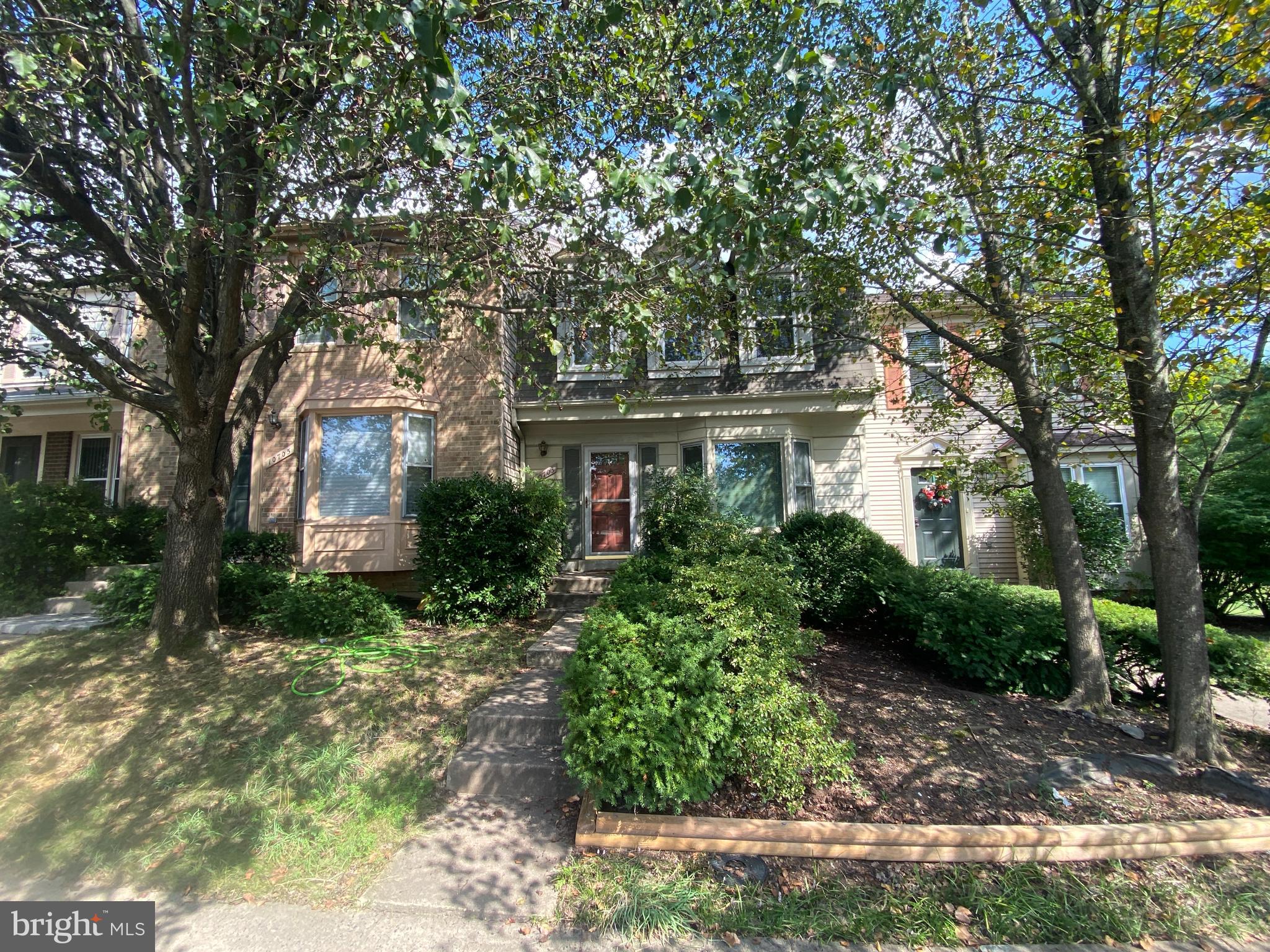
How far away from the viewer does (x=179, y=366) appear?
5430 millimetres

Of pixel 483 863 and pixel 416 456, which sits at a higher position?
pixel 416 456

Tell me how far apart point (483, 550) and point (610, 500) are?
11.9 ft

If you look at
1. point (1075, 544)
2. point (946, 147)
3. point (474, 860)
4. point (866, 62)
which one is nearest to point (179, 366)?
point (474, 860)

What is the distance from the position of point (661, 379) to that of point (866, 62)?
6006mm

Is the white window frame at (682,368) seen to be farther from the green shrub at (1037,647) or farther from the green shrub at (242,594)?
the green shrub at (242,594)

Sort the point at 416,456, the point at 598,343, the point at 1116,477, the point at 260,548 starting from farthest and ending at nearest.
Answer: the point at 1116,477 → the point at 416,456 → the point at 260,548 → the point at 598,343

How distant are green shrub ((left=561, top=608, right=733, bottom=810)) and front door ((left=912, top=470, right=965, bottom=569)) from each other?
9.41 metres

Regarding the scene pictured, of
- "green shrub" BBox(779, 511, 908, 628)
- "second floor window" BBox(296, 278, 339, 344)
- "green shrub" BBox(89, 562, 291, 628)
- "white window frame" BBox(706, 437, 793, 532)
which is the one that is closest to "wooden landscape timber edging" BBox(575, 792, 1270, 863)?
"green shrub" BBox(779, 511, 908, 628)

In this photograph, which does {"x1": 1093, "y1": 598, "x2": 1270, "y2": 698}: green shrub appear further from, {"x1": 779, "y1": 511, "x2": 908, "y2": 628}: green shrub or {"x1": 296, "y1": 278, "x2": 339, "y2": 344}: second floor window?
{"x1": 296, "y1": 278, "x2": 339, "y2": 344}: second floor window

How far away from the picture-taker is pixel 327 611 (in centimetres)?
657

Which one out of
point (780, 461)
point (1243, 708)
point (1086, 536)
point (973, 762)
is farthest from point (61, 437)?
point (1086, 536)

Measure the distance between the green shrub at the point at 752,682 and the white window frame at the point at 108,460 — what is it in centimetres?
1204

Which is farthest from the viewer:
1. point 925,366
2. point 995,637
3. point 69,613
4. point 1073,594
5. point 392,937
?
point 69,613

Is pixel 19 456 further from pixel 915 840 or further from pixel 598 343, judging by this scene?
pixel 915 840
